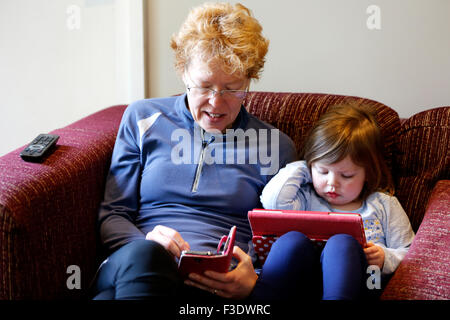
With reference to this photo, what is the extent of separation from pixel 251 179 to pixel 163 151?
0.83ft

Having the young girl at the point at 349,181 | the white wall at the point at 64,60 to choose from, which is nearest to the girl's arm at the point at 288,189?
the young girl at the point at 349,181

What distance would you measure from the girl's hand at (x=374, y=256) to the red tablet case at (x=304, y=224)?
0.02 metres

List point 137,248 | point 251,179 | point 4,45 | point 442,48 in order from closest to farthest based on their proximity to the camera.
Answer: point 137,248 < point 251,179 < point 442,48 < point 4,45

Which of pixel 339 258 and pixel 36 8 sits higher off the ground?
pixel 36 8

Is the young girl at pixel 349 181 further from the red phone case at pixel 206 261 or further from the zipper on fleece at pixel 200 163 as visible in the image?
the red phone case at pixel 206 261

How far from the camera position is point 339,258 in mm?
1069

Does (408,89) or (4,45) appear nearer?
(408,89)

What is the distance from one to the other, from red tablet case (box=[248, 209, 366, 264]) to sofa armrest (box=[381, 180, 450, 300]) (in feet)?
0.43

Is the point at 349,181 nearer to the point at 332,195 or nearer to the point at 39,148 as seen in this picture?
the point at 332,195

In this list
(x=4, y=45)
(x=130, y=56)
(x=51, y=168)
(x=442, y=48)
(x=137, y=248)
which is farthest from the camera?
(x=4, y=45)

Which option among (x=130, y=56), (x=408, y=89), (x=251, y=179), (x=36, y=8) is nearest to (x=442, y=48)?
(x=408, y=89)

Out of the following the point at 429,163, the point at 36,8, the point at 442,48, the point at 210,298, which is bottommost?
the point at 210,298

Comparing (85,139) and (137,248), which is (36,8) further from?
(137,248)

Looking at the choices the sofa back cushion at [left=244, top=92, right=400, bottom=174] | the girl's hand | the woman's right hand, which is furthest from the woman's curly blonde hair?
the girl's hand
